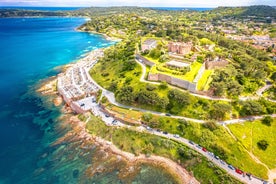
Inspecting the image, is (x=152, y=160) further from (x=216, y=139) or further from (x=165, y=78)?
(x=165, y=78)

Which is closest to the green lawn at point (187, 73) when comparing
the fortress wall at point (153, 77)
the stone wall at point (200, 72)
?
the stone wall at point (200, 72)

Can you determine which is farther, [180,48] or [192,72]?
[180,48]

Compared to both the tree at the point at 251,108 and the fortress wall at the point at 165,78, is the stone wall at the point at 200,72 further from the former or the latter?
the tree at the point at 251,108

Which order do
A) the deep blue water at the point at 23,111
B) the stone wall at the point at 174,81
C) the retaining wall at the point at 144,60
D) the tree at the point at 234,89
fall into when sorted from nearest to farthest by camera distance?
the deep blue water at the point at 23,111 < the tree at the point at 234,89 < the stone wall at the point at 174,81 < the retaining wall at the point at 144,60

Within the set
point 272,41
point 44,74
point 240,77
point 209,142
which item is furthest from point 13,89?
point 272,41

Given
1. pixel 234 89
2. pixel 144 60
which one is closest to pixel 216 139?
pixel 234 89

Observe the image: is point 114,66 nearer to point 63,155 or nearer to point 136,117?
point 136,117

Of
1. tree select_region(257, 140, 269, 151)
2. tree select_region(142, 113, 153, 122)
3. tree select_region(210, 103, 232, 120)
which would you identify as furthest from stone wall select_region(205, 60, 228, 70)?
tree select_region(257, 140, 269, 151)
